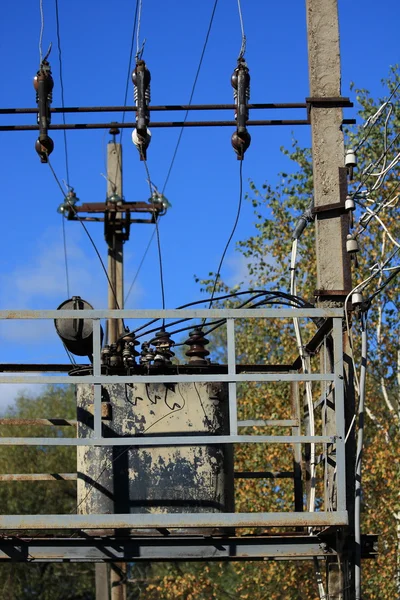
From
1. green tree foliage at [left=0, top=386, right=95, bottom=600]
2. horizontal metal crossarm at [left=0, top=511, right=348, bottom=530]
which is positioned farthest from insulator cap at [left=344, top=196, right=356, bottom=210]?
green tree foliage at [left=0, top=386, right=95, bottom=600]

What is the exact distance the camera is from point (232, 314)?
878 cm

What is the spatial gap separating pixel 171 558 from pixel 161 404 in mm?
1300

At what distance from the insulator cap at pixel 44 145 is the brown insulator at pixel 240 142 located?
1837 millimetres

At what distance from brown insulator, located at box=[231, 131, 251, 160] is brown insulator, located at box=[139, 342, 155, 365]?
2.30m

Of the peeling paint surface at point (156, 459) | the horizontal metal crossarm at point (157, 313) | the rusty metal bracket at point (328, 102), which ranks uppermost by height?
the rusty metal bracket at point (328, 102)

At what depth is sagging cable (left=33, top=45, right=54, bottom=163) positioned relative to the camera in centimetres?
1085

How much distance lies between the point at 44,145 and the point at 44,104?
406 millimetres

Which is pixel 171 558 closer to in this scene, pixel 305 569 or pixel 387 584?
pixel 387 584

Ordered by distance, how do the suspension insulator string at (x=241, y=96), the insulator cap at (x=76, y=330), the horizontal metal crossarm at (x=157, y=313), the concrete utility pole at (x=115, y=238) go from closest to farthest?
the horizontal metal crossarm at (x=157, y=313) → the insulator cap at (x=76, y=330) → the suspension insulator string at (x=241, y=96) → the concrete utility pole at (x=115, y=238)

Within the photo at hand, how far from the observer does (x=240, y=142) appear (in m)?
10.9

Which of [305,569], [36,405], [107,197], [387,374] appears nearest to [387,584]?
[305,569]

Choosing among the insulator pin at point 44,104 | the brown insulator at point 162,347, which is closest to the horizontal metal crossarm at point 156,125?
the insulator pin at point 44,104

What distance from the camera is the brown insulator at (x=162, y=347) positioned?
32.2ft

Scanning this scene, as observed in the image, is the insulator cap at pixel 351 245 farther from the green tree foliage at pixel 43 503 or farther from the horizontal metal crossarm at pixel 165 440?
the green tree foliage at pixel 43 503
